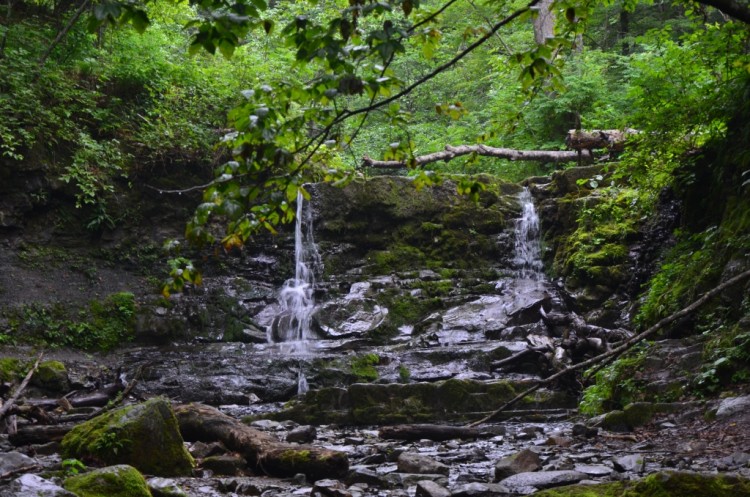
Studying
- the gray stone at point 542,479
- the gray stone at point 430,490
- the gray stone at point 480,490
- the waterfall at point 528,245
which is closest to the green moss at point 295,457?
the gray stone at point 430,490

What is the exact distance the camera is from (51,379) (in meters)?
9.61

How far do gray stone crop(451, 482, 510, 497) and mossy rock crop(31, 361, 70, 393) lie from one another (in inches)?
308

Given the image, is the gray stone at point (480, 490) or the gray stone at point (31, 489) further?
the gray stone at point (480, 490)

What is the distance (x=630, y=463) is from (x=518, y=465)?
799 mm

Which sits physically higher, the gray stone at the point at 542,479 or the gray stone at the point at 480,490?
the gray stone at the point at 542,479

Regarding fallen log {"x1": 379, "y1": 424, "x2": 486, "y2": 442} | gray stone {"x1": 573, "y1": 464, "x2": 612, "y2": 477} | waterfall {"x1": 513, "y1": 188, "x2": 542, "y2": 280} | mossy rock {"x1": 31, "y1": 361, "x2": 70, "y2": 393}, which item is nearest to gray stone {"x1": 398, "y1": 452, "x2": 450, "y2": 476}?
gray stone {"x1": 573, "y1": 464, "x2": 612, "y2": 477}

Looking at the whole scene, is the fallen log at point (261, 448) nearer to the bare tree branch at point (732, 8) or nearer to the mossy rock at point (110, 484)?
the mossy rock at point (110, 484)

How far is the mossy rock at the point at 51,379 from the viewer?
31.3 feet

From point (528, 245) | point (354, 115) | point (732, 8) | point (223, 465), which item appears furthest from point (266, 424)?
point (528, 245)

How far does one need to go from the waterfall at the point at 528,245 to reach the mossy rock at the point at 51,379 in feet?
31.2

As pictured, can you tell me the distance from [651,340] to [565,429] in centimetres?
207

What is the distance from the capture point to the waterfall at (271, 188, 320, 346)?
42.2 feet

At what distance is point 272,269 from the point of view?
14.8 metres

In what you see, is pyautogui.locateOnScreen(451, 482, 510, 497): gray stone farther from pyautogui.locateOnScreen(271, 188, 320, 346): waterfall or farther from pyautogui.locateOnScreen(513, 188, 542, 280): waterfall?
pyautogui.locateOnScreen(513, 188, 542, 280): waterfall
